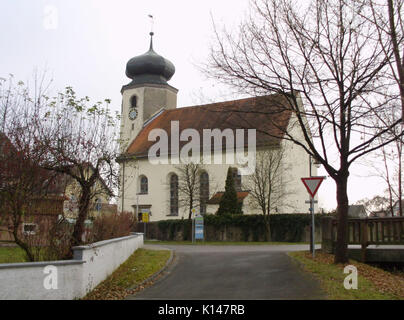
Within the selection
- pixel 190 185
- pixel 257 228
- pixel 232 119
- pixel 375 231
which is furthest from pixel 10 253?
pixel 190 185

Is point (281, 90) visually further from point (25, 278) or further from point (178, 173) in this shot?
point (178, 173)

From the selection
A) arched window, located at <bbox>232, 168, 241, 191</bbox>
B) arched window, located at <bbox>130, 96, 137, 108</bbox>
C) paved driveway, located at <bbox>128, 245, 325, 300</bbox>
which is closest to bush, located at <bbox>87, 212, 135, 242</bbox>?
paved driveway, located at <bbox>128, 245, 325, 300</bbox>

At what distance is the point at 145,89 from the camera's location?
163 ft

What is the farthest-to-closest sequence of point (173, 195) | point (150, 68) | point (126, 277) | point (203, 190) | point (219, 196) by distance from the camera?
point (150, 68) < point (173, 195) < point (203, 190) < point (219, 196) < point (126, 277)

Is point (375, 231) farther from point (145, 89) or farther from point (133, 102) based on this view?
point (133, 102)

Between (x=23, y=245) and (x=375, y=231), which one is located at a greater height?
(x=375, y=231)

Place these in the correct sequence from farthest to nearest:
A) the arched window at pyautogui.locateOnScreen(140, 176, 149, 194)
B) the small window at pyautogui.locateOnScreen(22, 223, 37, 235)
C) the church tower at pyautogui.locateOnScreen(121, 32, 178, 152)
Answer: the church tower at pyautogui.locateOnScreen(121, 32, 178, 152) → the arched window at pyautogui.locateOnScreen(140, 176, 149, 194) → the small window at pyautogui.locateOnScreen(22, 223, 37, 235)

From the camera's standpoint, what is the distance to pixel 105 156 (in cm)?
1239

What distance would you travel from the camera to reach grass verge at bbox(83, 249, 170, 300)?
30.8 ft

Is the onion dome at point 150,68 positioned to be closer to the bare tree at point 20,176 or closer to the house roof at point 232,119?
the house roof at point 232,119

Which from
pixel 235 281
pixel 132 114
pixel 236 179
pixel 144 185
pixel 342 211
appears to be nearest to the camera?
pixel 235 281

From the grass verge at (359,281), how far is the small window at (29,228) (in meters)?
6.19

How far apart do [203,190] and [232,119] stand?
24168mm

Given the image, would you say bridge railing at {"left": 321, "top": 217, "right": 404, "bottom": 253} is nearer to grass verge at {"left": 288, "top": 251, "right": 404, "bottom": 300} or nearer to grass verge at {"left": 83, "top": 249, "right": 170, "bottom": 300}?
grass verge at {"left": 288, "top": 251, "right": 404, "bottom": 300}
